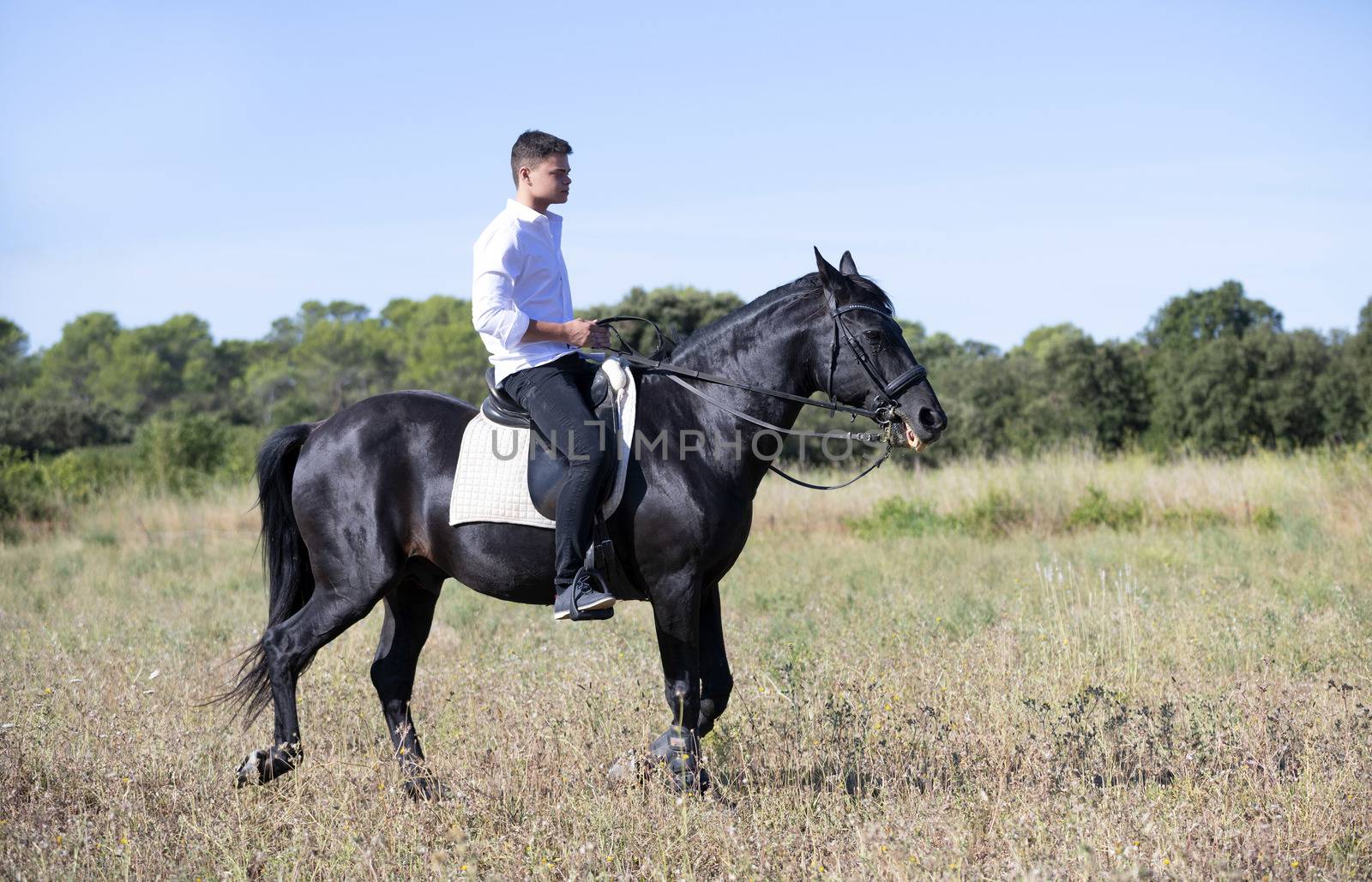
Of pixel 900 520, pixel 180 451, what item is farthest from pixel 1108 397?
pixel 180 451

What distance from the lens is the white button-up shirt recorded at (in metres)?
5.05

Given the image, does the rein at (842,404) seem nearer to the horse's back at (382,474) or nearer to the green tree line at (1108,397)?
the horse's back at (382,474)

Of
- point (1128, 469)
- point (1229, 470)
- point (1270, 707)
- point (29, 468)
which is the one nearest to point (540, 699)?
point (1270, 707)

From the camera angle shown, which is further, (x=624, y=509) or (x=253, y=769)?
(x=253, y=769)

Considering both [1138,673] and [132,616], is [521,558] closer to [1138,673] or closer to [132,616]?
[1138,673]

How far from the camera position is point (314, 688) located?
23.5ft

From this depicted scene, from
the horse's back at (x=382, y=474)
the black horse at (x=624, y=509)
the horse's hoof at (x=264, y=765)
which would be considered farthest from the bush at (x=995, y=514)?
the horse's hoof at (x=264, y=765)

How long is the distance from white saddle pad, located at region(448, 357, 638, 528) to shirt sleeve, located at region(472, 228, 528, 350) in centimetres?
54

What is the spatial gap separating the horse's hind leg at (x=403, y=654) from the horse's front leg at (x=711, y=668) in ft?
5.13

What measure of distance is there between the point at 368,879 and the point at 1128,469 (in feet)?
52.5

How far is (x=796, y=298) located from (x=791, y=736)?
7.78ft

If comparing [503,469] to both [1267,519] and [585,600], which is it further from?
[1267,519]

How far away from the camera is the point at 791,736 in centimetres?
561

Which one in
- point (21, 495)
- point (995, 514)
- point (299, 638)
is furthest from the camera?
point (21, 495)
